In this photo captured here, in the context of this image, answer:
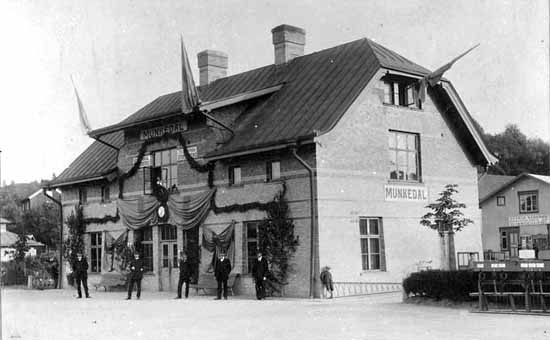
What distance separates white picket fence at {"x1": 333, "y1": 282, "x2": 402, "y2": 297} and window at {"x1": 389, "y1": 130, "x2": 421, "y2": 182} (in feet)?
12.0

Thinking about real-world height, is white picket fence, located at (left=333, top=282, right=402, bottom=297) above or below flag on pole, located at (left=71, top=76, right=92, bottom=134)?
below

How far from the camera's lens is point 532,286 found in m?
15.5

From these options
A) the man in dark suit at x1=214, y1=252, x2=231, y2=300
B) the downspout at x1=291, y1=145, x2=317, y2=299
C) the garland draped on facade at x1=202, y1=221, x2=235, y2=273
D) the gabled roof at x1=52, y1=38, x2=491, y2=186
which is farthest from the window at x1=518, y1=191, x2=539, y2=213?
the man in dark suit at x1=214, y1=252, x2=231, y2=300

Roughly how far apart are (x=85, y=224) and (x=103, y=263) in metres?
2.56

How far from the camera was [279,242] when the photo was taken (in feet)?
75.0

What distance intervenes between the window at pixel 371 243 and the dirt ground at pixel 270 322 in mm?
2794

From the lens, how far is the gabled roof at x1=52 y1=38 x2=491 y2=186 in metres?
23.0

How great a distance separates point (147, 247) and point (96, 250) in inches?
169

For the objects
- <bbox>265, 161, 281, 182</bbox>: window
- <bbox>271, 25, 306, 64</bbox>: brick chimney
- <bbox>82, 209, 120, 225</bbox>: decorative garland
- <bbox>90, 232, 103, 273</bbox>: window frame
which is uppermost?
<bbox>271, 25, 306, 64</bbox>: brick chimney

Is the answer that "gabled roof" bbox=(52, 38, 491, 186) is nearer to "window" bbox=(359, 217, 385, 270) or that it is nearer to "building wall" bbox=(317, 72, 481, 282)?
"building wall" bbox=(317, 72, 481, 282)

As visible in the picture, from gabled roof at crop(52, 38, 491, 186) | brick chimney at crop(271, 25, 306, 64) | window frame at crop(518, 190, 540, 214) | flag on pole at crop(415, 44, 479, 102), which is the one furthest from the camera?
window frame at crop(518, 190, 540, 214)

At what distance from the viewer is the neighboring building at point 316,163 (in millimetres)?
22703

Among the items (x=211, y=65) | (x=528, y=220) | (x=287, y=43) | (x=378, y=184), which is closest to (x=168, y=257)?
(x=378, y=184)

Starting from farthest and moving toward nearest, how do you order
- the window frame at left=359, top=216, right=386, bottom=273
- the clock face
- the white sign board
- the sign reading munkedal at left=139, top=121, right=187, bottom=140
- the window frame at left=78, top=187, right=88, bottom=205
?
the white sign board < the window frame at left=78, top=187, right=88, bottom=205 < the clock face < the sign reading munkedal at left=139, top=121, right=187, bottom=140 < the window frame at left=359, top=216, right=386, bottom=273
